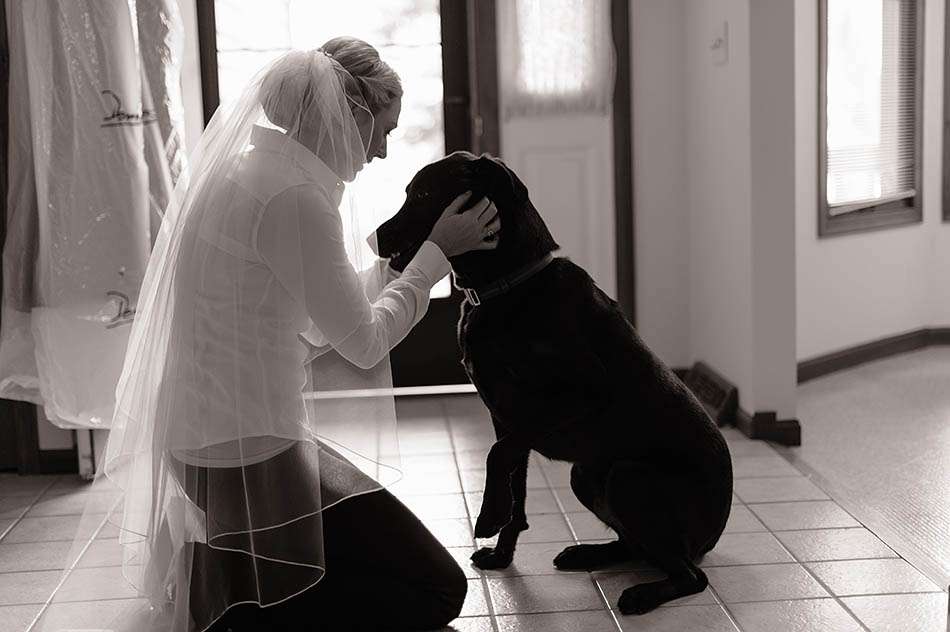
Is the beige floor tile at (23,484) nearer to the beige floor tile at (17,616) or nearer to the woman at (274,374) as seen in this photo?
the beige floor tile at (17,616)

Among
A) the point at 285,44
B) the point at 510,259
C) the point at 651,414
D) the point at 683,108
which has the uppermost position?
the point at 285,44

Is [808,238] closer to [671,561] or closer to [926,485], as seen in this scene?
[926,485]

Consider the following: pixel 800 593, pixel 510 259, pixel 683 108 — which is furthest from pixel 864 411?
pixel 510 259

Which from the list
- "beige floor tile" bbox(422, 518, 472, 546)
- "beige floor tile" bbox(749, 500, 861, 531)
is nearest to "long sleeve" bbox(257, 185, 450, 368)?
"beige floor tile" bbox(422, 518, 472, 546)

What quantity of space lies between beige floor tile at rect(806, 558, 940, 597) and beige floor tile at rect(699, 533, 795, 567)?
0.32ft

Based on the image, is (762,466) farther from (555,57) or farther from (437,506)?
(555,57)

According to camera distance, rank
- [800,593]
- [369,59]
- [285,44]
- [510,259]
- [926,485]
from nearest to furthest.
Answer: [369,59] → [510,259] → [800,593] → [926,485] → [285,44]

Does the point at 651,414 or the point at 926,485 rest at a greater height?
the point at 651,414

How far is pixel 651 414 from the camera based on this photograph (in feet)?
8.26

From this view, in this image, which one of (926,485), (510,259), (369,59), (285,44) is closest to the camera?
(369,59)

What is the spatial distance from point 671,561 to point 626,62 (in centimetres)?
244

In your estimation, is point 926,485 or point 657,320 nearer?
point 926,485

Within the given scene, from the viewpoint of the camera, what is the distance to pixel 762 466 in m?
3.62

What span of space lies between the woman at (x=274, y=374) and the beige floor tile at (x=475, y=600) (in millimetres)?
201
